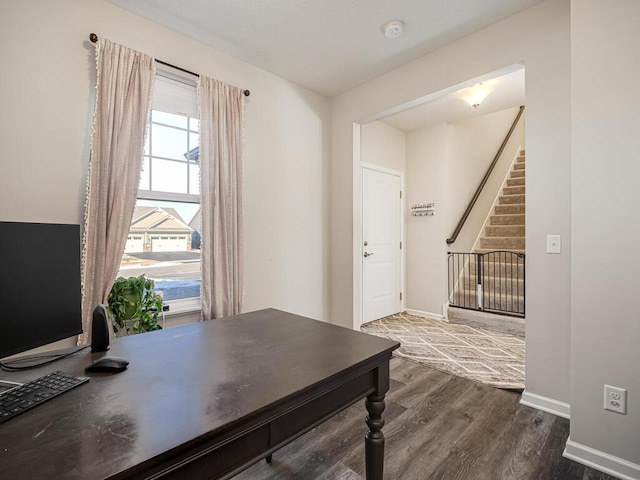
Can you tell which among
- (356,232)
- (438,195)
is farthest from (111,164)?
(438,195)

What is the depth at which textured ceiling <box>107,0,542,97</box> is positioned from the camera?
2.12 meters

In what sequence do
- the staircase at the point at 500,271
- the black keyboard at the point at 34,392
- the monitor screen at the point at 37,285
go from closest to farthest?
1. the black keyboard at the point at 34,392
2. the monitor screen at the point at 37,285
3. the staircase at the point at 500,271

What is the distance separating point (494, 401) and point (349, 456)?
4.14ft

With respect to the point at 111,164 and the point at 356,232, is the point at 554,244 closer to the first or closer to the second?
the point at 356,232

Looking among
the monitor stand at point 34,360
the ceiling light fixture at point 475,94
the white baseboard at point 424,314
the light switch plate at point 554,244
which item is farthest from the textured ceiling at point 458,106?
the monitor stand at point 34,360

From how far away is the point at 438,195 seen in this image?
4.47m

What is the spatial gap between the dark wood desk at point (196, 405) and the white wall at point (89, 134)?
4.40ft

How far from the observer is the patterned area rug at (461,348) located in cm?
269

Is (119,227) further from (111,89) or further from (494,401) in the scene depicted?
(494,401)

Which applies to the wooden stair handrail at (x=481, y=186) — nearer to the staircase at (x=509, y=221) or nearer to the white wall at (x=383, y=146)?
the staircase at (x=509, y=221)

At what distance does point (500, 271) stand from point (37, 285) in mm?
5037

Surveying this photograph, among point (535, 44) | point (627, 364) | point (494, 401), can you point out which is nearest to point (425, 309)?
point (494, 401)

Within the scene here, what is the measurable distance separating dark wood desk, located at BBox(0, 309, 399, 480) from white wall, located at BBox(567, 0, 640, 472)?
127 centimetres

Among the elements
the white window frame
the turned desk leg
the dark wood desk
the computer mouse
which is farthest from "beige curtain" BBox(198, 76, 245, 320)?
the turned desk leg
